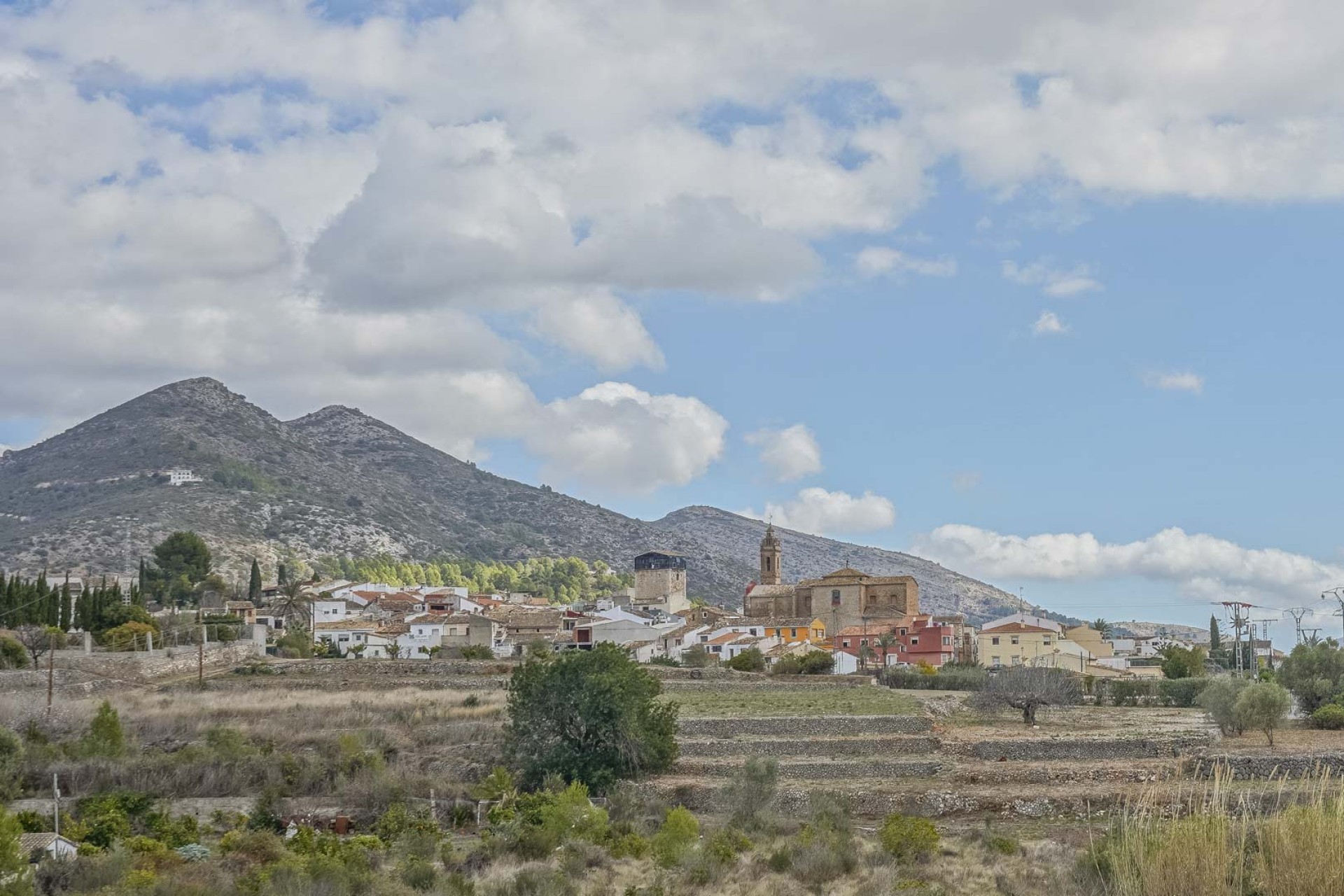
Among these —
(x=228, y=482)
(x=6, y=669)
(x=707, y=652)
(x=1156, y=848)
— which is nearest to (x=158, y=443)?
(x=228, y=482)

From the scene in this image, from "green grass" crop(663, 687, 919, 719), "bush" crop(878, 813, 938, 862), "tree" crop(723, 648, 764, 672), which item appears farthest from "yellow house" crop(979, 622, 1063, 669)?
"bush" crop(878, 813, 938, 862)

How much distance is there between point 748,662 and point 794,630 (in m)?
20.7

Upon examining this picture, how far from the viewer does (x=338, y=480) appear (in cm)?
18362

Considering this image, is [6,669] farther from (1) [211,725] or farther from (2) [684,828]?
(2) [684,828]

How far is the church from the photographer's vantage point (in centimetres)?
9256

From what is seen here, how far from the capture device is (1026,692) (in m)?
46.9

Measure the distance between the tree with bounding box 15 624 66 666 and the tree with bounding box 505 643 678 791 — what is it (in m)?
A: 20.8

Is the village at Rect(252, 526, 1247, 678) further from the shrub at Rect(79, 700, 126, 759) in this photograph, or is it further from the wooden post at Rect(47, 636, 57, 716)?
the shrub at Rect(79, 700, 126, 759)

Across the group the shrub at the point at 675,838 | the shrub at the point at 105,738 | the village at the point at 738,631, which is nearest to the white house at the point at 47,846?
the shrub at the point at 105,738

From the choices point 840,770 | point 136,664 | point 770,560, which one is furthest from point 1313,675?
point 770,560

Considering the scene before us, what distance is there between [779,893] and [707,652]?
50.5 m

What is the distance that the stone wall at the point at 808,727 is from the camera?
39.7 metres

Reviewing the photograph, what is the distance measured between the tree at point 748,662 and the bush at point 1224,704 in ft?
78.3

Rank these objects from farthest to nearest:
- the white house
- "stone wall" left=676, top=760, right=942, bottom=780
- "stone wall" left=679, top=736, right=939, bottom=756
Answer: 1. "stone wall" left=679, top=736, right=939, bottom=756
2. "stone wall" left=676, top=760, right=942, bottom=780
3. the white house
